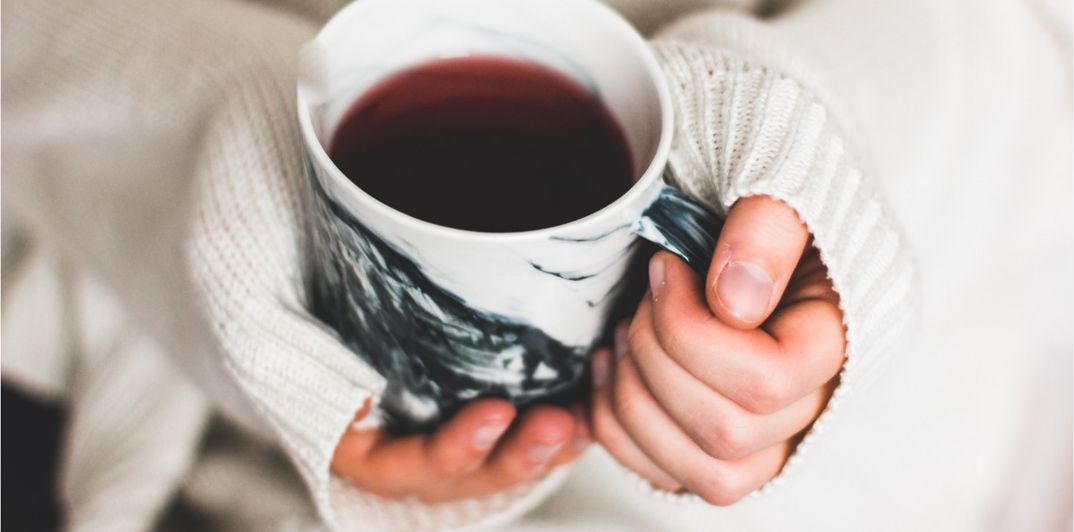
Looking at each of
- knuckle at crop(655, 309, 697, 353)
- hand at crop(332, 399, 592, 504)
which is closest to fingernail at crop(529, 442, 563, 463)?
hand at crop(332, 399, 592, 504)

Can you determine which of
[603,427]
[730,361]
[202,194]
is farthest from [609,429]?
[202,194]

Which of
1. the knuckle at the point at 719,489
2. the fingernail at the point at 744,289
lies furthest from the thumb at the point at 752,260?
the knuckle at the point at 719,489

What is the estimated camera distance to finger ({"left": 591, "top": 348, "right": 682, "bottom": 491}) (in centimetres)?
40

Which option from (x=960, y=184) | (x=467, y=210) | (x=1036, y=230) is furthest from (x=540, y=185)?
(x=1036, y=230)

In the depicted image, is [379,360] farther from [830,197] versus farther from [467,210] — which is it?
[830,197]

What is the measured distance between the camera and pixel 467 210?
322 millimetres

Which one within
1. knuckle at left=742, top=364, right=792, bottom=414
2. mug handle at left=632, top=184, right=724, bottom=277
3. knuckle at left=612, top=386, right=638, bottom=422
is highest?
mug handle at left=632, top=184, right=724, bottom=277

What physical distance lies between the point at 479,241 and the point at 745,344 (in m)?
0.13

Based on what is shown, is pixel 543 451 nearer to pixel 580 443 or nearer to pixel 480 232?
pixel 580 443

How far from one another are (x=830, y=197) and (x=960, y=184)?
326 millimetres

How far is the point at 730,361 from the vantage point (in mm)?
328

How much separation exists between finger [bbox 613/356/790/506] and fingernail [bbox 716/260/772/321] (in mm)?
79

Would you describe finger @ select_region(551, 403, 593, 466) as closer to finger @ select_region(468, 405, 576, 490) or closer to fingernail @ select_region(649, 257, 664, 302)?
finger @ select_region(468, 405, 576, 490)

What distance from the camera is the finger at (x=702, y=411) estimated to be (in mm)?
350
